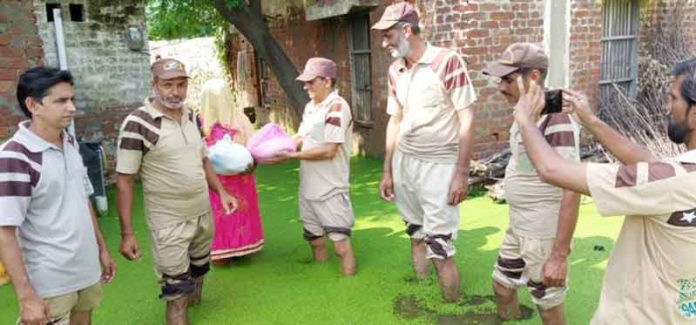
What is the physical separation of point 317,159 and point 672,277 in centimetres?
255

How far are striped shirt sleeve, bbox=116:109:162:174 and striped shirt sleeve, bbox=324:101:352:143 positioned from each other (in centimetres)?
121

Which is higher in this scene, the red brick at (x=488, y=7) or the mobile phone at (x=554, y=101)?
the red brick at (x=488, y=7)

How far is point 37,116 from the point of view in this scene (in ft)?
7.43

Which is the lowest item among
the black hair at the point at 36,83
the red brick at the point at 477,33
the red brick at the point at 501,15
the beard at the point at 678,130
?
the beard at the point at 678,130

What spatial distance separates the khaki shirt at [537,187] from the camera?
2.47m

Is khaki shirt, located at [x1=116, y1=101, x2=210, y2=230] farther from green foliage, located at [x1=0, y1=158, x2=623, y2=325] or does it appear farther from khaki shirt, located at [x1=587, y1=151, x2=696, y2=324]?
khaki shirt, located at [x1=587, y1=151, x2=696, y2=324]

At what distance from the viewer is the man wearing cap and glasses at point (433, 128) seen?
10.9 feet

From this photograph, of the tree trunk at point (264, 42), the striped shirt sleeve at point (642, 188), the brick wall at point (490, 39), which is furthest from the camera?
the tree trunk at point (264, 42)

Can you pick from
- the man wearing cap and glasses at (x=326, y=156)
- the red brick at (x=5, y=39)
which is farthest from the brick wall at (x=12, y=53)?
the man wearing cap and glasses at (x=326, y=156)

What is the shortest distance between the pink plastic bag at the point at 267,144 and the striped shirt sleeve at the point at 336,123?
0.31 m

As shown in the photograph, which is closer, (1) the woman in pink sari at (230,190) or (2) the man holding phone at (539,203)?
(2) the man holding phone at (539,203)

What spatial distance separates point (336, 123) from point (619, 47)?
5.96m

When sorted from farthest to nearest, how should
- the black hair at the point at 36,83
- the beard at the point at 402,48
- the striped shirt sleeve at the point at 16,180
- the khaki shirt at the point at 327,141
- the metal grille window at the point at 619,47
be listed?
the metal grille window at the point at 619,47, the khaki shirt at the point at 327,141, the beard at the point at 402,48, the black hair at the point at 36,83, the striped shirt sleeve at the point at 16,180

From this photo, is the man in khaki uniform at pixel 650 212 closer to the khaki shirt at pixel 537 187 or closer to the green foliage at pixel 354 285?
the khaki shirt at pixel 537 187
